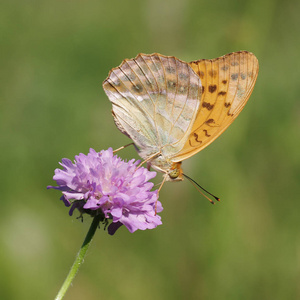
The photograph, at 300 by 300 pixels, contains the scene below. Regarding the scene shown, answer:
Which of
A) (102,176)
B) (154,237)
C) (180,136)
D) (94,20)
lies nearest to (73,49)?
(94,20)

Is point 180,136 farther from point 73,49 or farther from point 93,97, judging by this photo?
point 73,49

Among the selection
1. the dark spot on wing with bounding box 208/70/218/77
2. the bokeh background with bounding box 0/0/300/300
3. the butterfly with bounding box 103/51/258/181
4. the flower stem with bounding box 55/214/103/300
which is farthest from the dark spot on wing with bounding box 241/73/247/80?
the flower stem with bounding box 55/214/103/300

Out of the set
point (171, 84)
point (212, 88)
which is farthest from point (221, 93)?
point (171, 84)

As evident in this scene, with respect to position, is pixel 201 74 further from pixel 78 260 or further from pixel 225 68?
pixel 78 260

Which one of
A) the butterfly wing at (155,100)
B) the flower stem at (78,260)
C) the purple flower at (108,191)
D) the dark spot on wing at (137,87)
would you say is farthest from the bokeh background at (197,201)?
the flower stem at (78,260)

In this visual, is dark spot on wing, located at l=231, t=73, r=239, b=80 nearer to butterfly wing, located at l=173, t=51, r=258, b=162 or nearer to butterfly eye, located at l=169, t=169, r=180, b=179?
butterfly wing, located at l=173, t=51, r=258, b=162

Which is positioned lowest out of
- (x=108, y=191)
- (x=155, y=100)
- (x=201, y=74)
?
(x=108, y=191)

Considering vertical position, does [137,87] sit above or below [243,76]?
below
